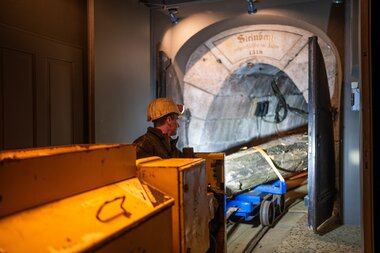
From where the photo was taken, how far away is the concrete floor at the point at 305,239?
457 cm

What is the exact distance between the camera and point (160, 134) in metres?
3.36

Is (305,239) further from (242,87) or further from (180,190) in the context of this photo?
(242,87)

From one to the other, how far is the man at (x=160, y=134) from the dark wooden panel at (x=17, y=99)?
112 cm

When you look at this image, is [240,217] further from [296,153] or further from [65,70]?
[65,70]

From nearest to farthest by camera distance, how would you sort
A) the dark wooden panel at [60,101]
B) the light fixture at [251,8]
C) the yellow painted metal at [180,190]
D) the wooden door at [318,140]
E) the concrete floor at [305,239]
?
the yellow painted metal at [180,190], the dark wooden panel at [60,101], the concrete floor at [305,239], the wooden door at [318,140], the light fixture at [251,8]

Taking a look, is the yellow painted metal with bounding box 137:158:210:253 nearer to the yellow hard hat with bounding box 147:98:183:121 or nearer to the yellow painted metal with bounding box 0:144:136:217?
the yellow painted metal with bounding box 0:144:136:217

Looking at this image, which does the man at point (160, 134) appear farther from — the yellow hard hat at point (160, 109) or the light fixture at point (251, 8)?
the light fixture at point (251, 8)

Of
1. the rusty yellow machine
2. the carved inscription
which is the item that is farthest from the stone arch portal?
the rusty yellow machine

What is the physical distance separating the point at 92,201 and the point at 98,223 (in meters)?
0.19

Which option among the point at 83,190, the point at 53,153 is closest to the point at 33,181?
the point at 53,153

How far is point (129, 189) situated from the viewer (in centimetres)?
189

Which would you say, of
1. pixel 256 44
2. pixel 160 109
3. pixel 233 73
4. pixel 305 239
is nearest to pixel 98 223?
pixel 160 109

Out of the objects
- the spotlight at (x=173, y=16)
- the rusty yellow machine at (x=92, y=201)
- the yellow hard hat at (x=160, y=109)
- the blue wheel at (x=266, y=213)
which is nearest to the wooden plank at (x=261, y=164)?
the blue wheel at (x=266, y=213)

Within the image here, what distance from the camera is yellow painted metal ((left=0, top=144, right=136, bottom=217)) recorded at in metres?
1.30
